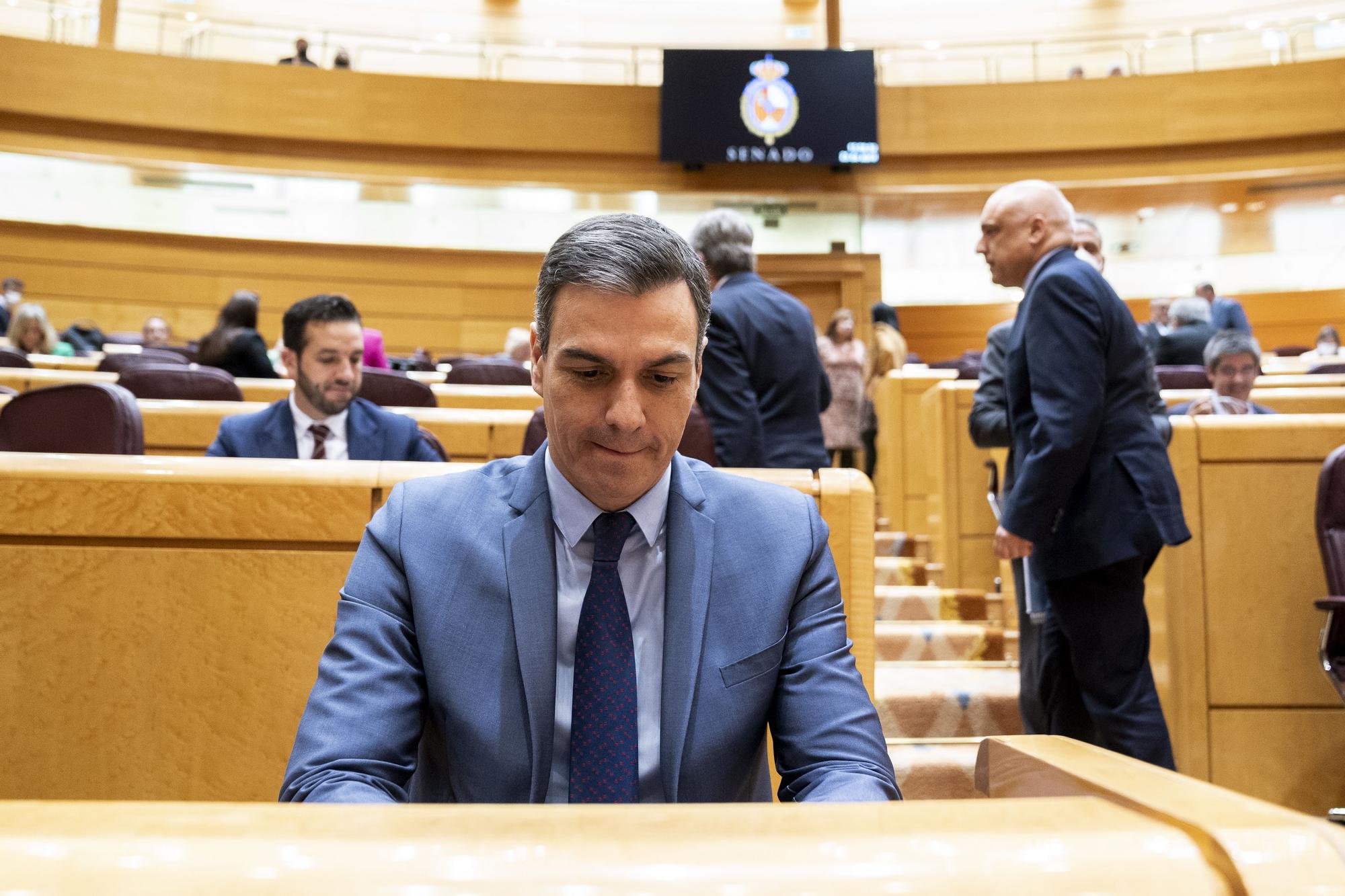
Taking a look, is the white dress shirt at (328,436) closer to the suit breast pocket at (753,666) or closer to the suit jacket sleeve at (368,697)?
the suit jacket sleeve at (368,697)

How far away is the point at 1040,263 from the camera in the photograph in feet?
7.61

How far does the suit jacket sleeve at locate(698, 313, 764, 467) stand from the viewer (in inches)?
108

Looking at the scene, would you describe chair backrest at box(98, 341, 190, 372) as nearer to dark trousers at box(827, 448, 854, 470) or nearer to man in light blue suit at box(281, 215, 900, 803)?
dark trousers at box(827, 448, 854, 470)

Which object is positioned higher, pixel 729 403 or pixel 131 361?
pixel 131 361

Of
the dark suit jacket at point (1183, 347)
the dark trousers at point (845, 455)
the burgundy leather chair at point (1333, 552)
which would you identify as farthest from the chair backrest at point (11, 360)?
the dark suit jacket at point (1183, 347)

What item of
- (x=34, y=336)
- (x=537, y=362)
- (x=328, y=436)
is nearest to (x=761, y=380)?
(x=328, y=436)

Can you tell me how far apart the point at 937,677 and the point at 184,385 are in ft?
8.01

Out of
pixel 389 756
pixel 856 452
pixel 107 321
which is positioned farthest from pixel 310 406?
pixel 107 321

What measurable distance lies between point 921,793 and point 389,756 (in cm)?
171

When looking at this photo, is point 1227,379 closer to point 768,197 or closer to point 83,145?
point 768,197

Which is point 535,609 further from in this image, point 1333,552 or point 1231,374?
point 1231,374

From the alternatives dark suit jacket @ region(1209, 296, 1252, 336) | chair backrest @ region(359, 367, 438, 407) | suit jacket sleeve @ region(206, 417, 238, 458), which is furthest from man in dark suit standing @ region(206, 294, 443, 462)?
dark suit jacket @ region(1209, 296, 1252, 336)

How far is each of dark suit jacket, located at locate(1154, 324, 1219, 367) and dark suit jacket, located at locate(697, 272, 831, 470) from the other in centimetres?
308

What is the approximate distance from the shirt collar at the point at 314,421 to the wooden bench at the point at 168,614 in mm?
1058
